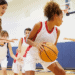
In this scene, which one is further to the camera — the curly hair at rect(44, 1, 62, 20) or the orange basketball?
the curly hair at rect(44, 1, 62, 20)

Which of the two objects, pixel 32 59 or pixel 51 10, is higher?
pixel 51 10

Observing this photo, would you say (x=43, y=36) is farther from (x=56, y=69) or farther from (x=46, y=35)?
(x=56, y=69)

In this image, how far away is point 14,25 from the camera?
22.3 feet

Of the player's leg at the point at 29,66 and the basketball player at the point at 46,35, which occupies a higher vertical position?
the basketball player at the point at 46,35

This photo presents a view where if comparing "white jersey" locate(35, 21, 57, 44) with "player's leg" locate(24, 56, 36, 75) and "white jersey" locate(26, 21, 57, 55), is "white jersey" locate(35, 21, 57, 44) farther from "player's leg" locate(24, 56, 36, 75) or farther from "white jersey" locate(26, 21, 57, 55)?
"player's leg" locate(24, 56, 36, 75)

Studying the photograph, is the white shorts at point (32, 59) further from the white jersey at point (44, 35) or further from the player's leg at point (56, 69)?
the white jersey at point (44, 35)

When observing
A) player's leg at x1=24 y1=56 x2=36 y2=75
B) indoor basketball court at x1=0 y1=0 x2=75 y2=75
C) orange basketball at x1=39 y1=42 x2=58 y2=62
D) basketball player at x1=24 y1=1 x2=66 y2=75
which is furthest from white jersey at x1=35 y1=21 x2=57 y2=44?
indoor basketball court at x1=0 y1=0 x2=75 y2=75

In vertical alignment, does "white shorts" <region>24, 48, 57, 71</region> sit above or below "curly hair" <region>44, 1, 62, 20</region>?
below

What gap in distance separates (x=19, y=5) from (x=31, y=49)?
564 cm

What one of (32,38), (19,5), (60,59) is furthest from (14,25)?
(32,38)

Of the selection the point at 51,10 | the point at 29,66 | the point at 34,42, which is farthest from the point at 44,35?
the point at 29,66

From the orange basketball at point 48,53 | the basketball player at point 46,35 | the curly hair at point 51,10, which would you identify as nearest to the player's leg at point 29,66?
the basketball player at point 46,35

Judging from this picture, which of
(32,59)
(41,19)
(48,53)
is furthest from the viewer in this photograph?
(41,19)

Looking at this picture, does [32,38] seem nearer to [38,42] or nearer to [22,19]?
[38,42]
